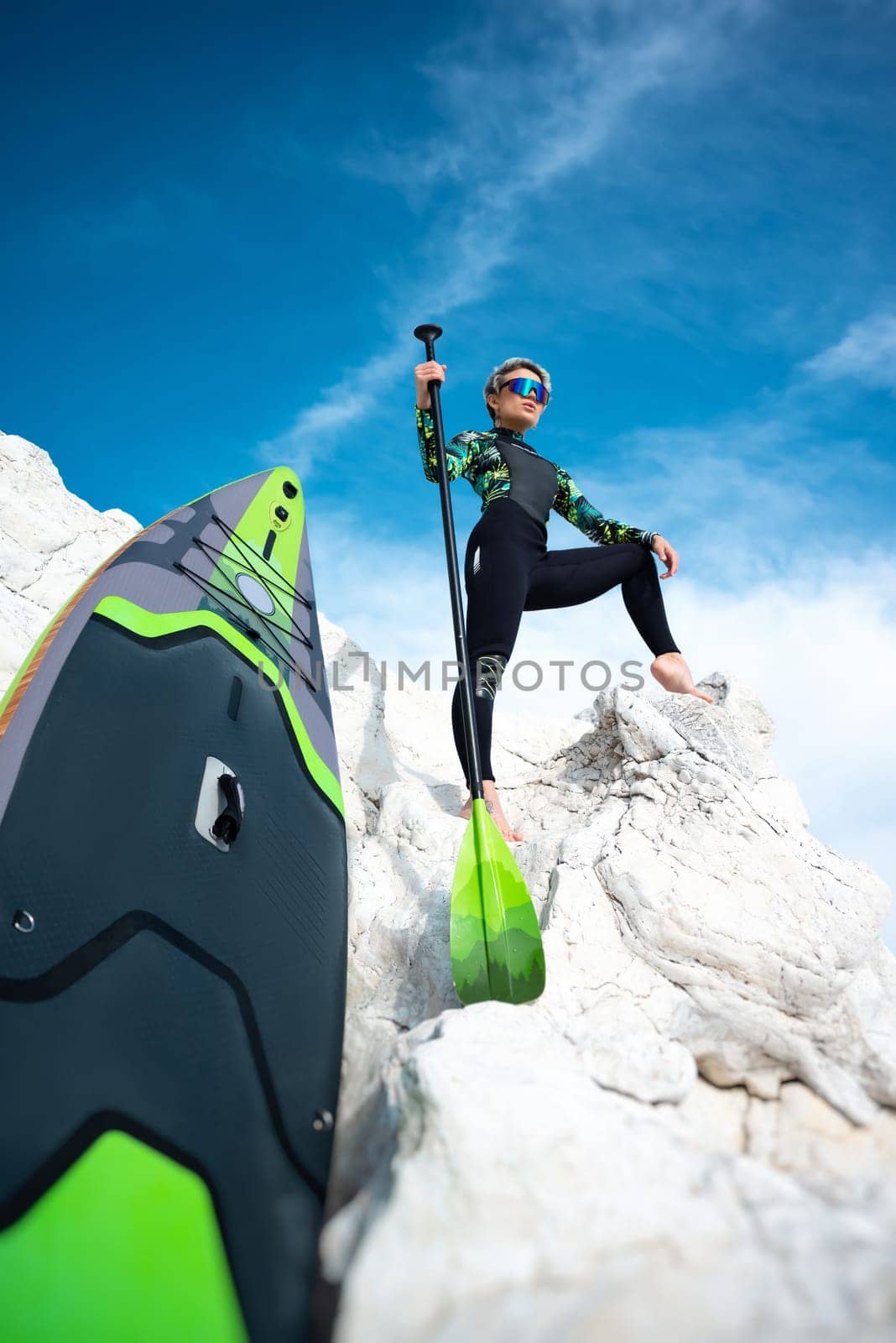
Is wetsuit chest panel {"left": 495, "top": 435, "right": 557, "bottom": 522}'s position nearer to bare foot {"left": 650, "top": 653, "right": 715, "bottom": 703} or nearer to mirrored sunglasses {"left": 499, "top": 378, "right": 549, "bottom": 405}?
mirrored sunglasses {"left": 499, "top": 378, "right": 549, "bottom": 405}

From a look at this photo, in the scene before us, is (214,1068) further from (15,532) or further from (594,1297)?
(15,532)

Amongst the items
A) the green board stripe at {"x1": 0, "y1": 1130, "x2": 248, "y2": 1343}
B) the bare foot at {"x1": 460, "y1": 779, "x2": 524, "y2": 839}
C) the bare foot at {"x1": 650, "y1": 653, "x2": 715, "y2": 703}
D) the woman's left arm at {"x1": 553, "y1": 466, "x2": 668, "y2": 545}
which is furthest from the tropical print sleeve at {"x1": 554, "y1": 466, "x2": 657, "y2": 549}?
the green board stripe at {"x1": 0, "y1": 1130, "x2": 248, "y2": 1343}

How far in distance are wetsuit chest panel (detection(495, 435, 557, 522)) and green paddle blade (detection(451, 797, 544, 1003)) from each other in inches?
61.4

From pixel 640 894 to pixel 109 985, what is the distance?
3.81ft

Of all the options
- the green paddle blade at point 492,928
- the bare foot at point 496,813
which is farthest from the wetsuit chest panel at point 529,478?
the green paddle blade at point 492,928

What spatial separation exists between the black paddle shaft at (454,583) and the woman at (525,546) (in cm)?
8

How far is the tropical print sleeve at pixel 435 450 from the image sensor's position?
10.2 ft

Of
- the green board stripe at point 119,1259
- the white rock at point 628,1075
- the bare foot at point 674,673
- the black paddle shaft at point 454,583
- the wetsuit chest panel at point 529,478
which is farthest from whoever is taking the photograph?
the wetsuit chest panel at point 529,478

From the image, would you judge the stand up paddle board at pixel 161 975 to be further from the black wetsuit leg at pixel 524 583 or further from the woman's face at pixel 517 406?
the woman's face at pixel 517 406

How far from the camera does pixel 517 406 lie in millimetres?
3395

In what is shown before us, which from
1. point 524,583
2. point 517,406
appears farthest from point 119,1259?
point 517,406

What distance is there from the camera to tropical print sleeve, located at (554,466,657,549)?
3.31m

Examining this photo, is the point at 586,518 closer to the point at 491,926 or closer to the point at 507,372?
the point at 507,372

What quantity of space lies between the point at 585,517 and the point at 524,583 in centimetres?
62
